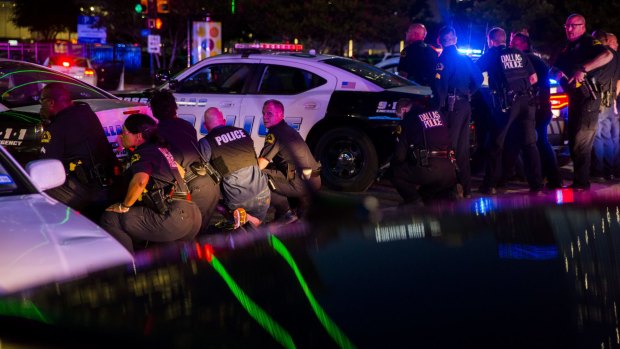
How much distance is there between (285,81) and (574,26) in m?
3.15

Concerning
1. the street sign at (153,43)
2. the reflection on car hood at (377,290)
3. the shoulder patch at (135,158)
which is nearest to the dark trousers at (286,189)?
the shoulder patch at (135,158)

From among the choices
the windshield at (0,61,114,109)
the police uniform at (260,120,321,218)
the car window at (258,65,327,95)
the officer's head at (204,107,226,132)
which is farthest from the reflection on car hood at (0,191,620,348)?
the car window at (258,65,327,95)

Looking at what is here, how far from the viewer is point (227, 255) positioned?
266 centimetres

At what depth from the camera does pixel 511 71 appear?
9828 millimetres

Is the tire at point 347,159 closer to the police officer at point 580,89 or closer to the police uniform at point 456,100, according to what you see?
the police uniform at point 456,100

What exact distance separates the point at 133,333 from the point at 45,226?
7.91 feet

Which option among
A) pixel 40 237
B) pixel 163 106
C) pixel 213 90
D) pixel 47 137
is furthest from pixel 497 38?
pixel 40 237

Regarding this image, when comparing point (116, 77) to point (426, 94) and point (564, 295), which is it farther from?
point (564, 295)

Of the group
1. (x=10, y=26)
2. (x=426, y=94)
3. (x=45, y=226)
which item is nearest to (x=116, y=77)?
(x=426, y=94)

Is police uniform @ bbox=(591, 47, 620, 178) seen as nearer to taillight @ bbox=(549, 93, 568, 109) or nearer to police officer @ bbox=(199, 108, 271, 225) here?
taillight @ bbox=(549, 93, 568, 109)

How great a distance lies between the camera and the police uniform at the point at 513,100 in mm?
9844

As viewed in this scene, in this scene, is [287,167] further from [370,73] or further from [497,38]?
[497,38]

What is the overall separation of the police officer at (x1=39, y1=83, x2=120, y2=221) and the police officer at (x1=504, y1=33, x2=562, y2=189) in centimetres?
466

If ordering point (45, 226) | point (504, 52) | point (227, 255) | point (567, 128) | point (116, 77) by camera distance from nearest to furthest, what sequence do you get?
point (227, 255) → point (45, 226) → point (504, 52) → point (567, 128) → point (116, 77)
